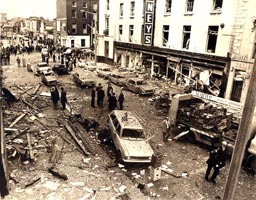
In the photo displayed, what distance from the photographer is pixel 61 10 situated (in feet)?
196

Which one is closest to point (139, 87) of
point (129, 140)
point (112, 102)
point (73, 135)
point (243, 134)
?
point (112, 102)

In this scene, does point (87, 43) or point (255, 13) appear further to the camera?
point (87, 43)

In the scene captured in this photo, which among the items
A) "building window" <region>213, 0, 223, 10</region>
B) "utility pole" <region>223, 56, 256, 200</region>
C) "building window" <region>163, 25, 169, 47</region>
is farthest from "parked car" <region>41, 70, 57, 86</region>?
"utility pole" <region>223, 56, 256, 200</region>

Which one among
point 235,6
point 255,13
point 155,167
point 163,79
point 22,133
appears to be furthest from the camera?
point 163,79

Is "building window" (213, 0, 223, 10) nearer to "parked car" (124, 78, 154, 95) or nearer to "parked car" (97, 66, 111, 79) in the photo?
"parked car" (124, 78, 154, 95)

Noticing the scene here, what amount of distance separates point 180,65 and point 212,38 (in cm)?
462

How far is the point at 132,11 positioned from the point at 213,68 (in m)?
16.6

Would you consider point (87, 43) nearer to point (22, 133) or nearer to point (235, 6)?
point (235, 6)

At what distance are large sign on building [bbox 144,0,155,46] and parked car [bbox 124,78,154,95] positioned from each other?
730 centimetres

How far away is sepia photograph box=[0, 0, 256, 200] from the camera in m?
9.48

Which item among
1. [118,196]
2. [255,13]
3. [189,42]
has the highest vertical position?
[255,13]

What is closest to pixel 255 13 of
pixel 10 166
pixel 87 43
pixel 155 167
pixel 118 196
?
pixel 155 167

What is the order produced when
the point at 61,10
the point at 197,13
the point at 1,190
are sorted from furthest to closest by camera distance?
1. the point at 61,10
2. the point at 197,13
3. the point at 1,190

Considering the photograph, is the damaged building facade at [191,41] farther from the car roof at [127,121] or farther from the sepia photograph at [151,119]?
the car roof at [127,121]
